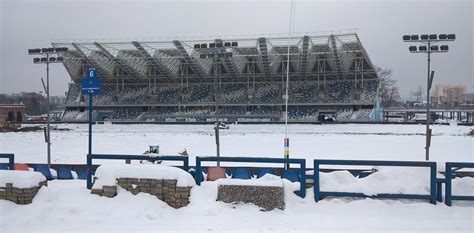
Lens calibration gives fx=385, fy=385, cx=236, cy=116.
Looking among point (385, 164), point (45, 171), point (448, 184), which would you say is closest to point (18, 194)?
point (45, 171)

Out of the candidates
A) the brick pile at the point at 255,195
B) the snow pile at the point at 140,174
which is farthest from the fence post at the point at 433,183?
the snow pile at the point at 140,174

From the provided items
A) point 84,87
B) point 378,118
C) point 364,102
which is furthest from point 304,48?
point 84,87

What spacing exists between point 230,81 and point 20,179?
62.3 metres

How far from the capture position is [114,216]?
7266 mm

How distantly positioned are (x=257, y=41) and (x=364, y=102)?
19.2 m

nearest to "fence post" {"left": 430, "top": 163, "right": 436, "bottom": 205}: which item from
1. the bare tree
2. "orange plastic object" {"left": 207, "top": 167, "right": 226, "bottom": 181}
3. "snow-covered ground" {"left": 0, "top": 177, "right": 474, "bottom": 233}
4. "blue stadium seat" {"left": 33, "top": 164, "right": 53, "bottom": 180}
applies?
"snow-covered ground" {"left": 0, "top": 177, "right": 474, "bottom": 233}

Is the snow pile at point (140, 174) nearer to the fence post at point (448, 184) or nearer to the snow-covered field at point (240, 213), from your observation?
the snow-covered field at point (240, 213)

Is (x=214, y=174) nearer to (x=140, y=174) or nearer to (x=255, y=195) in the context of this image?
(x=140, y=174)

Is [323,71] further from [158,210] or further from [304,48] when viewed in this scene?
[158,210]

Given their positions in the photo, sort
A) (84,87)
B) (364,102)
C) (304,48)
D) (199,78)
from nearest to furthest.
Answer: (84,87) < (304,48) < (364,102) < (199,78)

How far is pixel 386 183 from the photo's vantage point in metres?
8.05

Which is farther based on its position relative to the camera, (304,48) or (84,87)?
(304,48)

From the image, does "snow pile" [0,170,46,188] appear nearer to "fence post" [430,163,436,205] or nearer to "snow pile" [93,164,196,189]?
"snow pile" [93,164,196,189]

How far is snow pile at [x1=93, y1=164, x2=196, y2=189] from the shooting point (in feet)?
25.7
